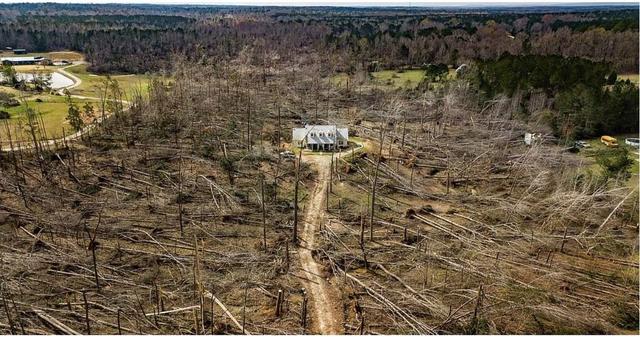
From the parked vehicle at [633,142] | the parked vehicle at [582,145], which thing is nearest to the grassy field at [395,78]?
the parked vehicle at [582,145]

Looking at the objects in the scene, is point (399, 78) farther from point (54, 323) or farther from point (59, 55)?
point (59, 55)

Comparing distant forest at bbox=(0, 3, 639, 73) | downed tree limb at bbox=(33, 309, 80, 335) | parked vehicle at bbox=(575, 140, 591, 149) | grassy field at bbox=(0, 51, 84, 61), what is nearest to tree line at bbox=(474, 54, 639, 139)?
parked vehicle at bbox=(575, 140, 591, 149)

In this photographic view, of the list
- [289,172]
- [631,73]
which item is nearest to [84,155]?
[289,172]

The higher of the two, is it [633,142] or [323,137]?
[323,137]

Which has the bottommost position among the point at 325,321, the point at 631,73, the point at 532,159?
the point at 325,321

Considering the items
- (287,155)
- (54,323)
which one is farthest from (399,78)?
(54,323)

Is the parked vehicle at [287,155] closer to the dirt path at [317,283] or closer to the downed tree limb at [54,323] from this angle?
the dirt path at [317,283]

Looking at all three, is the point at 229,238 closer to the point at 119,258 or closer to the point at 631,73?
the point at 119,258
